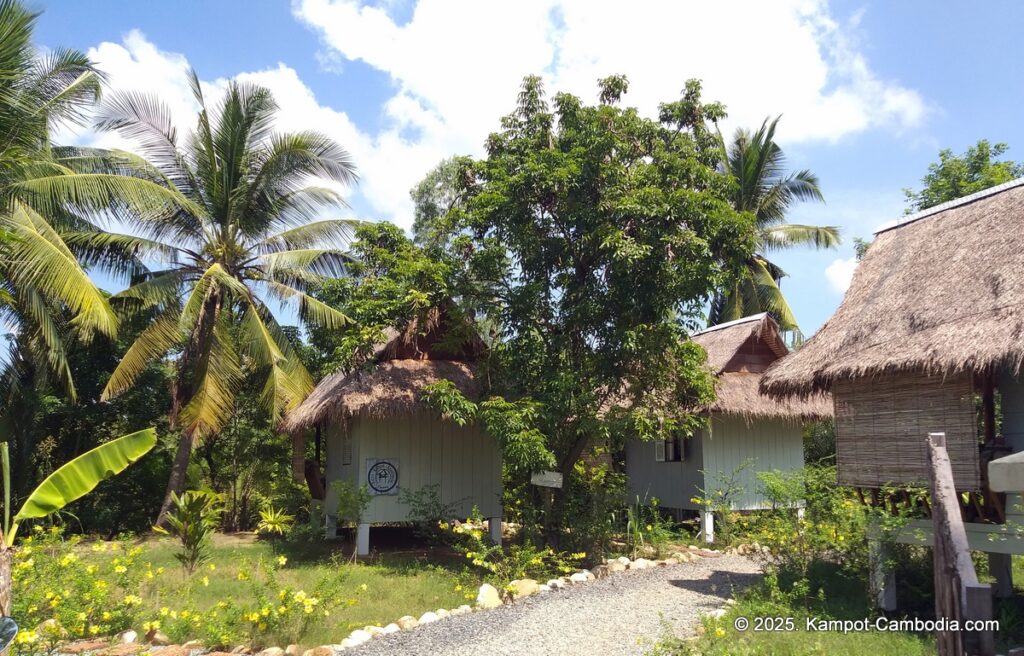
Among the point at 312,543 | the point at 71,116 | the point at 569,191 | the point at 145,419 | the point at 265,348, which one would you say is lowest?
the point at 312,543

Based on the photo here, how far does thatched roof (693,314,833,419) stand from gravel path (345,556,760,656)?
407 cm

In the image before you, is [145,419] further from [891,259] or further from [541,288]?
[891,259]

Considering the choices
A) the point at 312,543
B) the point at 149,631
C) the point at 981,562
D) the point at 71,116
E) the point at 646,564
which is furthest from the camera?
the point at 312,543

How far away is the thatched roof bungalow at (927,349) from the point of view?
22.1 feet

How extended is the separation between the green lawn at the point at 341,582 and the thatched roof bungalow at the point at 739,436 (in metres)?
5.03

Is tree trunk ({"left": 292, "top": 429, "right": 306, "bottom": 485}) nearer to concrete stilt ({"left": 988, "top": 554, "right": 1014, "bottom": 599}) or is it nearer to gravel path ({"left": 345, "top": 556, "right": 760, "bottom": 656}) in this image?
gravel path ({"left": 345, "top": 556, "right": 760, "bottom": 656})

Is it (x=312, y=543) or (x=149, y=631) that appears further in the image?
(x=312, y=543)

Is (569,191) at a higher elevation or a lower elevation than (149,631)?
higher

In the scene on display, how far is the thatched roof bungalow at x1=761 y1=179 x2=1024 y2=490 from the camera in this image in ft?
22.1

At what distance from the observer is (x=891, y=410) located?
24.7 ft

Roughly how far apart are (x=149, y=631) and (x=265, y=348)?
7542 mm

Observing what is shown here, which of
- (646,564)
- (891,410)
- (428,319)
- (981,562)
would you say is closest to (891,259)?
(891,410)

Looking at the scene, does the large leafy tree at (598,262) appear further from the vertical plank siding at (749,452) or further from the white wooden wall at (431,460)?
the vertical plank siding at (749,452)

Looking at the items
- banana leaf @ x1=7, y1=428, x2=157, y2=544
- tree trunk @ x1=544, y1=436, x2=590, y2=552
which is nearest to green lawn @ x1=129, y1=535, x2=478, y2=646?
tree trunk @ x1=544, y1=436, x2=590, y2=552
